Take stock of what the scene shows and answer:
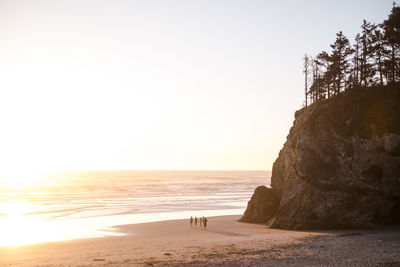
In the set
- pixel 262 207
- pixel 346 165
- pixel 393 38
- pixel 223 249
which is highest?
pixel 393 38

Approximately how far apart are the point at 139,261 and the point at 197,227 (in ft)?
59.3

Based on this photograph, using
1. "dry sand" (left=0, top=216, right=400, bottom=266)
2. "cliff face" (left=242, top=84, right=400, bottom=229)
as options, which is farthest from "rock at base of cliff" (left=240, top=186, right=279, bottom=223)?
"dry sand" (left=0, top=216, right=400, bottom=266)

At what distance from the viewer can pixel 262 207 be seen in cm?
4662

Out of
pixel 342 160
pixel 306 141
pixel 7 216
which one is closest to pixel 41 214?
pixel 7 216

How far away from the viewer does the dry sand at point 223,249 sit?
23516mm

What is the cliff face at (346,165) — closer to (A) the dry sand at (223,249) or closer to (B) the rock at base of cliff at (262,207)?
(B) the rock at base of cliff at (262,207)

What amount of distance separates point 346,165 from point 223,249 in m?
18.5

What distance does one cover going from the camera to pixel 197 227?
1655 inches

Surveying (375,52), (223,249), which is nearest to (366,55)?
(375,52)

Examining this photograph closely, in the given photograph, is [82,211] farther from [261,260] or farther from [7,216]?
[261,260]

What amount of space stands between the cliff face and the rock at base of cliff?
2.10 ft

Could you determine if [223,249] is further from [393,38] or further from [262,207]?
[393,38]

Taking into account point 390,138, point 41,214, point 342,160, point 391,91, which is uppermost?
point 391,91

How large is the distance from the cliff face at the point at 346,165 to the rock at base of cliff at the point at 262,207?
2.10 feet
